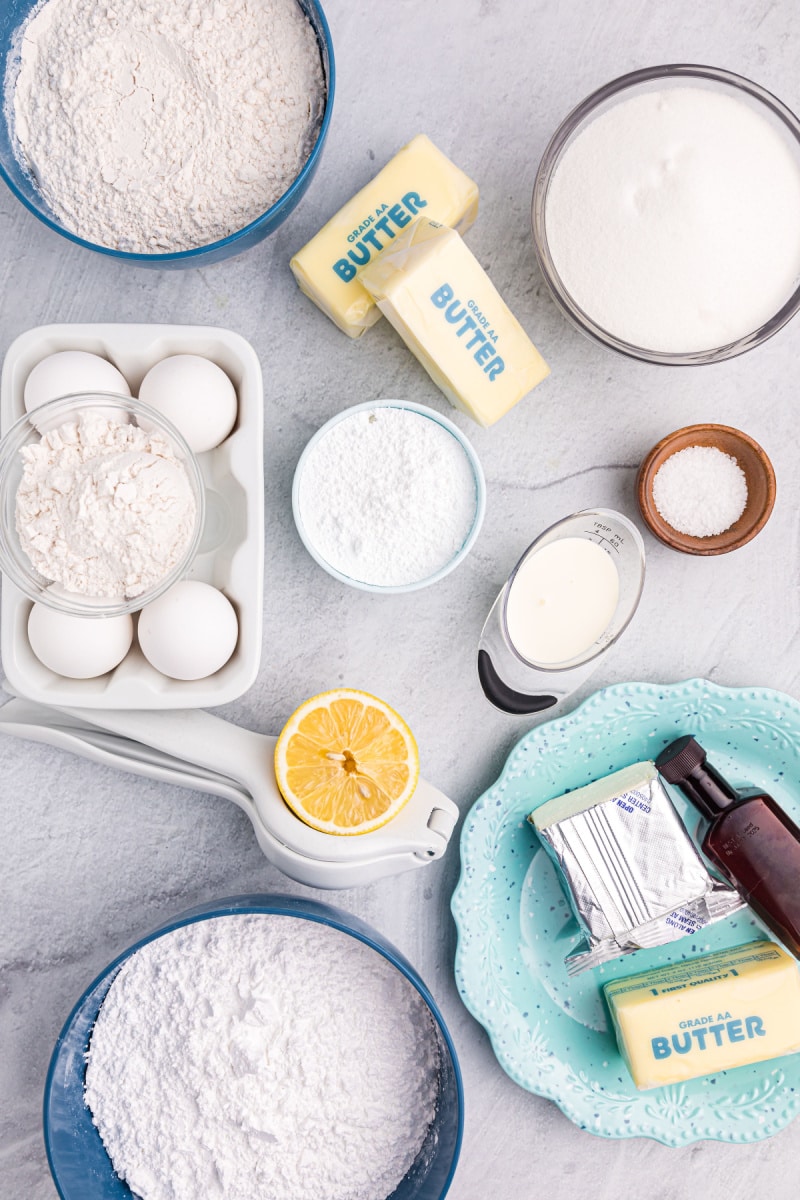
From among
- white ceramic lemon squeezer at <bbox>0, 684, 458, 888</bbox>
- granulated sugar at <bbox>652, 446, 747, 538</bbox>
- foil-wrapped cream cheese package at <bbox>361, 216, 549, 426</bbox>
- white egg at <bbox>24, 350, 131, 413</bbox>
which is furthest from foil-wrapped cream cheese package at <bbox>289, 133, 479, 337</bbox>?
white ceramic lemon squeezer at <bbox>0, 684, 458, 888</bbox>

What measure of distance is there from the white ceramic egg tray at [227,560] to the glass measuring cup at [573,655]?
0.31 meters

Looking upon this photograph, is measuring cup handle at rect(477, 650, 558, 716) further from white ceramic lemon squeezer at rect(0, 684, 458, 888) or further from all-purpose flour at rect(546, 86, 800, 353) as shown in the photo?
all-purpose flour at rect(546, 86, 800, 353)

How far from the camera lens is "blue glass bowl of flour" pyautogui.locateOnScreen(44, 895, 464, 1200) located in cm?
85

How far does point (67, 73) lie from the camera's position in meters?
0.81

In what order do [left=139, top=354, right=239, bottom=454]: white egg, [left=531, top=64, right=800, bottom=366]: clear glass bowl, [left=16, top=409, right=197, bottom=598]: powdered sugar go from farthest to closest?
[left=531, top=64, right=800, bottom=366]: clear glass bowl
[left=139, top=354, right=239, bottom=454]: white egg
[left=16, top=409, right=197, bottom=598]: powdered sugar

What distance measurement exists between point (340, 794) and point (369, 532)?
0.28 m

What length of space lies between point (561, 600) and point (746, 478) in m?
0.26

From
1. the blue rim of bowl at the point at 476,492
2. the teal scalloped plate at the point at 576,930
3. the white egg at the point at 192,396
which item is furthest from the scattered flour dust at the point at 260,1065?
the white egg at the point at 192,396

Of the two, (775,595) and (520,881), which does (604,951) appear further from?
(775,595)

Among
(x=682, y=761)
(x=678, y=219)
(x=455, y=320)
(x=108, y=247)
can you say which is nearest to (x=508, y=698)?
(x=682, y=761)

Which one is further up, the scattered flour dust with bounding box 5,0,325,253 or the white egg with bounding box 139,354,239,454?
the scattered flour dust with bounding box 5,0,325,253

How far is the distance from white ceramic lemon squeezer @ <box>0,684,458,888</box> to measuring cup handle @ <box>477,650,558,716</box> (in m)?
0.13

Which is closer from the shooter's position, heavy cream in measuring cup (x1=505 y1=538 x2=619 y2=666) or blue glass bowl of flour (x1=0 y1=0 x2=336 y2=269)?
blue glass bowl of flour (x1=0 y1=0 x2=336 y2=269)

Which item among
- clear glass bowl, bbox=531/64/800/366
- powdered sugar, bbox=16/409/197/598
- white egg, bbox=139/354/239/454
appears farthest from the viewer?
clear glass bowl, bbox=531/64/800/366
